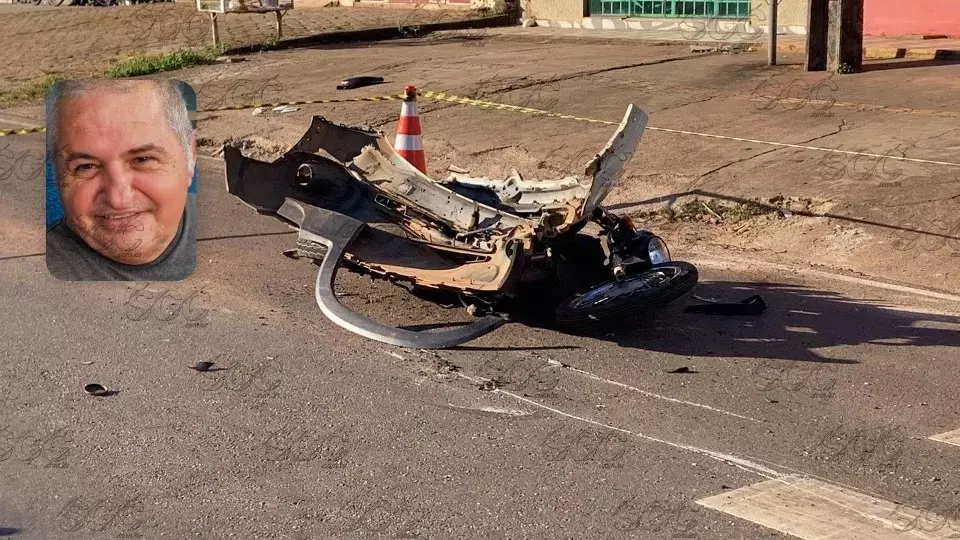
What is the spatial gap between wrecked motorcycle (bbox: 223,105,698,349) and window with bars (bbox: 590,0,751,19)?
13165mm

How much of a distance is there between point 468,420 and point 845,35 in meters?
11.1

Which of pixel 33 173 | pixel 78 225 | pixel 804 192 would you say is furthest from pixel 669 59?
pixel 78 225

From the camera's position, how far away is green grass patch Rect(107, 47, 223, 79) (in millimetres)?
20203

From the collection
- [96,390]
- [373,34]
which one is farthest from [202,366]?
[373,34]

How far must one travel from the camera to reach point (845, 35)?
51.6ft

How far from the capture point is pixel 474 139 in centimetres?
1422

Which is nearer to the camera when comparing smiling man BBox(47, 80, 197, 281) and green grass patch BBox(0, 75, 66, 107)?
smiling man BBox(47, 80, 197, 281)

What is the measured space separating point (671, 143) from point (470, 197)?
15.1 ft

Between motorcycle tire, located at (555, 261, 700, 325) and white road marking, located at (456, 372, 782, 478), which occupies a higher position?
motorcycle tire, located at (555, 261, 700, 325)

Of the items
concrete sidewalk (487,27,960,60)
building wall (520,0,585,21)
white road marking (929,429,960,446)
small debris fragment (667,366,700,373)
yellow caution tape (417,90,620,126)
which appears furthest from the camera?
building wall (520,0,585,21)

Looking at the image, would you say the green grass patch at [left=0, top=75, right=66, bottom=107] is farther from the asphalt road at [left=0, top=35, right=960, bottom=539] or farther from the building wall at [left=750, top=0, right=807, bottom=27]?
the building wall at [left=750, top=0, right=807, bottom=27]

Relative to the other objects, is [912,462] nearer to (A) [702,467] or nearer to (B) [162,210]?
(A) [702,467]

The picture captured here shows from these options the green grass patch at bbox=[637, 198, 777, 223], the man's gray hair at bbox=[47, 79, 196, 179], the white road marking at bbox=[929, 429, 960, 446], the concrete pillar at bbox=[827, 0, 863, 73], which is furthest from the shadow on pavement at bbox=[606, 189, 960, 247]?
the man's gray hair at bbox=[47, 79, 196, 179]

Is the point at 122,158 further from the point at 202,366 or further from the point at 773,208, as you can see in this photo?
the point at 773,208
